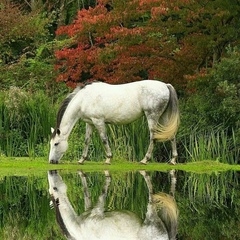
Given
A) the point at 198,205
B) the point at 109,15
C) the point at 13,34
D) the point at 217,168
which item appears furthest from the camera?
the point at 13,34

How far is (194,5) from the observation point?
18562mm

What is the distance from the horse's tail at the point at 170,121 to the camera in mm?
17531

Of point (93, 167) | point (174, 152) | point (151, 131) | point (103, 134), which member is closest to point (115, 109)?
point (103, 134)

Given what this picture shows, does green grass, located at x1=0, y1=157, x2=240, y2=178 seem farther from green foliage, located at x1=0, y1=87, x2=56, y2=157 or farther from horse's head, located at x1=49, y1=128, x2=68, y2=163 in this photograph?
green foliage, located at x1=0, y1=87, x2=56, y2=157

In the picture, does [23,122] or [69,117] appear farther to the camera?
[23,122]

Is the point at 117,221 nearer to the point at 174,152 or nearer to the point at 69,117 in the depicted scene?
the point at 69,117

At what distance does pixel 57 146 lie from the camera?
17344mm

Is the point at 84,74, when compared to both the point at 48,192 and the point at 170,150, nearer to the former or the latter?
the point at 170,150

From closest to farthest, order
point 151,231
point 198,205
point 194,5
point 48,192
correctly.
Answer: point 151,231 → point 198,205 → point 48,192 → point 194,5

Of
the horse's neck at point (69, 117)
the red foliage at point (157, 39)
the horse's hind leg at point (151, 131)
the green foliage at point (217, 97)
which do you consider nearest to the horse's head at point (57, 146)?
the horse's neck at point (69, 117)

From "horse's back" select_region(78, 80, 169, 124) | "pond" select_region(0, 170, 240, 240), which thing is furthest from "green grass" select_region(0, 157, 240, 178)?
"horse's back" select_region(78, 80, 169, 124)

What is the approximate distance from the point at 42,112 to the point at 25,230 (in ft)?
34.8

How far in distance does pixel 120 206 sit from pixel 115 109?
6582 millimetres

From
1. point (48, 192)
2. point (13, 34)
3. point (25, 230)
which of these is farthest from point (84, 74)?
point (25, 230)
